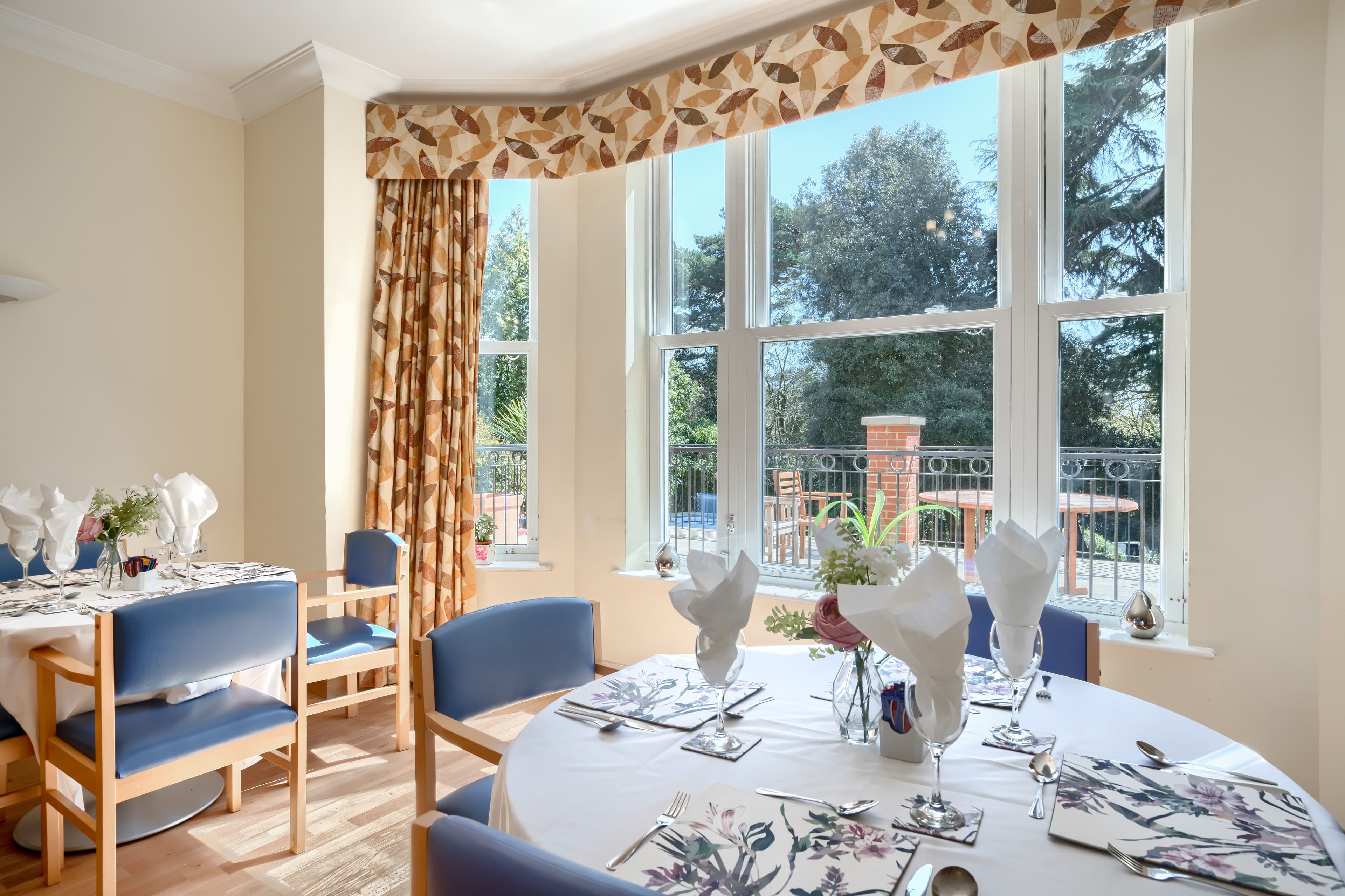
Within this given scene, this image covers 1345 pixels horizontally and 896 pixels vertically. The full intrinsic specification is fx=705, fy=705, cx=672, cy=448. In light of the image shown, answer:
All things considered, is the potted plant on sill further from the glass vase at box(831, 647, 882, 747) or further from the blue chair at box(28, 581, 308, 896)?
the glass vase at box(831, 647, 882, 747)

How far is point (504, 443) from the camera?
3854 millimetres

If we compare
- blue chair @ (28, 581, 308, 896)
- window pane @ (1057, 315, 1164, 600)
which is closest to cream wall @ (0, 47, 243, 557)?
blue chair @ (28, 581, 308, 896)

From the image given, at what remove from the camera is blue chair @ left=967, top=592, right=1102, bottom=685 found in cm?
157

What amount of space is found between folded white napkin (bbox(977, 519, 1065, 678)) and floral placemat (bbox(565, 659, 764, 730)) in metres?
0.49

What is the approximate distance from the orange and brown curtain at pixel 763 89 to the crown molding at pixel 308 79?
0.11m

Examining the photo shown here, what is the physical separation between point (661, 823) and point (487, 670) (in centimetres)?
77

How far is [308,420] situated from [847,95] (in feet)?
9.27

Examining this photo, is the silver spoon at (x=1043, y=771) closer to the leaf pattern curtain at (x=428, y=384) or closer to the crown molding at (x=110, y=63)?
the leaf pattern curtain at (x=428, y=384)

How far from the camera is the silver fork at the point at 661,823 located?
0.84 m

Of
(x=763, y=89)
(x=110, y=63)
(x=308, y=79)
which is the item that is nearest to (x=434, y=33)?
(x=308, y=79)

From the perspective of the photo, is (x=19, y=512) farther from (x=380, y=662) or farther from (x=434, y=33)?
(x=434, y=33)

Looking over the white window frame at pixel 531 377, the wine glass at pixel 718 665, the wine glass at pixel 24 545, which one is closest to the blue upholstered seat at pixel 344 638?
the wine glass at pixel 24 545

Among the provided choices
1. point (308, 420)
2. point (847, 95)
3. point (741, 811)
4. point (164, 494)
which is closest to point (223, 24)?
point (308, 420)

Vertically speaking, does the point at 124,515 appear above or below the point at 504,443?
below
